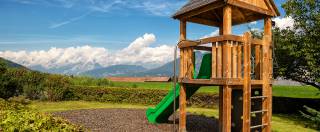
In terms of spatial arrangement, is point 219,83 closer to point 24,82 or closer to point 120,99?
point 120,99

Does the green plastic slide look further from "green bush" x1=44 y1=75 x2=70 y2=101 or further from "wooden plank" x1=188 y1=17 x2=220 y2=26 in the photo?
"green bush" x1=44 y1=75 x2=70 y2=101

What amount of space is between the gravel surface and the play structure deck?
1.37m

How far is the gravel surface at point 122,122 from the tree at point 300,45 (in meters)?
4.96

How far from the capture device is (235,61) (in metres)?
8.66

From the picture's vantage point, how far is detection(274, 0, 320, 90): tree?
49.4 feet

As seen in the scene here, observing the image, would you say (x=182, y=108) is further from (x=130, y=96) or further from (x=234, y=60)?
(x=130, y=96)

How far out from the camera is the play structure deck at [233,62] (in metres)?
8.59

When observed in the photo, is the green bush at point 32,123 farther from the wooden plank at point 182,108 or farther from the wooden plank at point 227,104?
the wooden plank at point 182,108

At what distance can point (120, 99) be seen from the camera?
2311 centimetres

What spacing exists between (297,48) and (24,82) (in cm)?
1910

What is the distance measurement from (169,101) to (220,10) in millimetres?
3956

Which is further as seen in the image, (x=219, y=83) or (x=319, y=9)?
(x=319, y=9)

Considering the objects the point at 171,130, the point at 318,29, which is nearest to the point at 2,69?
the point at 171,130

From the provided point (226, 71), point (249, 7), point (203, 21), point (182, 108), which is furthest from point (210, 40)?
point (203, 21)
